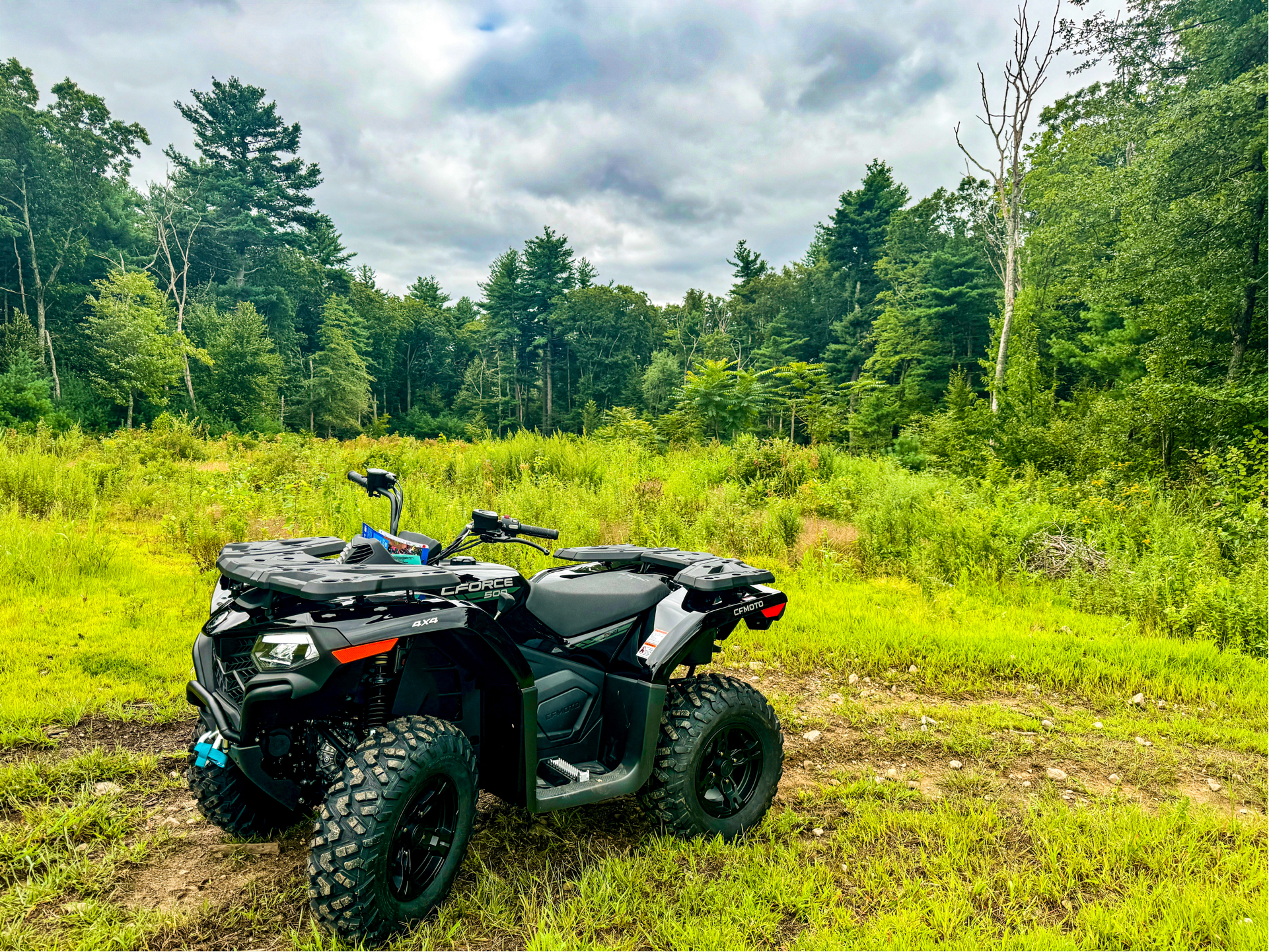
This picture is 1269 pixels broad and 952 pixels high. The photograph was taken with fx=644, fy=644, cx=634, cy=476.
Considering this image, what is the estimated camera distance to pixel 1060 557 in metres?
6.72

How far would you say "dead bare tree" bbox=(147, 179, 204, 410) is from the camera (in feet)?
119

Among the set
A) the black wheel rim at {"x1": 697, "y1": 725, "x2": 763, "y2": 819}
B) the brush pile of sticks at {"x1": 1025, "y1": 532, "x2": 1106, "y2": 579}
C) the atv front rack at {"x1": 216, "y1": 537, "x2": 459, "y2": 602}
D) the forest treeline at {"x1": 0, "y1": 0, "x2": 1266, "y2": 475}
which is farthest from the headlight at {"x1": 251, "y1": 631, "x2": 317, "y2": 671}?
the forest treeline at {"x1": 0, "y1": 0, "x2": 1266, "y2": 475}

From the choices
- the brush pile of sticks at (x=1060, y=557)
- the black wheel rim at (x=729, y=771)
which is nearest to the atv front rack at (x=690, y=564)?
the black wheel rim at (x=729, y=771)

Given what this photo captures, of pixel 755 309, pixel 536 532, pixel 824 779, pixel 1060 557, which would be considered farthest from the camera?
pixel 755 309

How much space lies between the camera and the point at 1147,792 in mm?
3160

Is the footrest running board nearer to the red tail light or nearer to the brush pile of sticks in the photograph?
the red tail light

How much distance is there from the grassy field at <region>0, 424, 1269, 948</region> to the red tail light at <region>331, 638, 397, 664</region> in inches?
35.5

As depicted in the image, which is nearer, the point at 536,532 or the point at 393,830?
the point at 393,830

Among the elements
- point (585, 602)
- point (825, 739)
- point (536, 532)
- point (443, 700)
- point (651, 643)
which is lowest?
point (825, 739)

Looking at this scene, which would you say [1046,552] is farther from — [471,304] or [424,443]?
[471,304]

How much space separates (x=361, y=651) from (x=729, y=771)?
5.47 ft

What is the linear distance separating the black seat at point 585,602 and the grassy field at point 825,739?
2.84 ft

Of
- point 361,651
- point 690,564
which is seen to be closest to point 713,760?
point 690,564

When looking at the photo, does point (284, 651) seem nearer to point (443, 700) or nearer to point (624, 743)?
point (443, 700)
